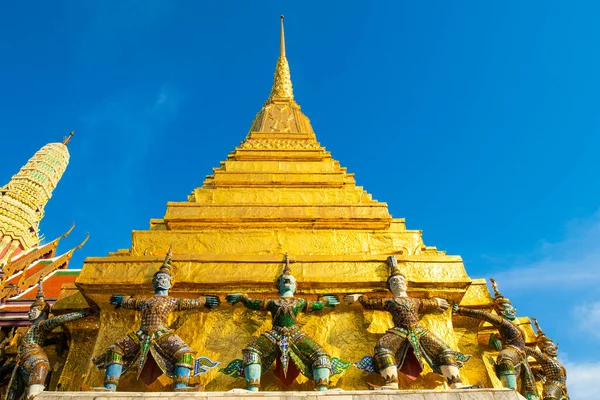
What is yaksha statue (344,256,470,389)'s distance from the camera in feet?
20.8

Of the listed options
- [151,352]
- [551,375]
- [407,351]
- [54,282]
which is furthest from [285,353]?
[54,282]

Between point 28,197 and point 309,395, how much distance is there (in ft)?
88.0

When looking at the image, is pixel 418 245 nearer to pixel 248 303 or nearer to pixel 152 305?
pixel 248 303

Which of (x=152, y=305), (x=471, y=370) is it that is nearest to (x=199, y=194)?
(x=152, y=305)

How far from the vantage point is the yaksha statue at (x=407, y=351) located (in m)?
6.35

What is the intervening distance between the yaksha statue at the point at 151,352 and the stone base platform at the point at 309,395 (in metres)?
0.59

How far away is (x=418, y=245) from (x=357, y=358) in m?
2.98

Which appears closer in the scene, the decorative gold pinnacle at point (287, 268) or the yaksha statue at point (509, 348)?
the yaksha statue at point (509, 348)

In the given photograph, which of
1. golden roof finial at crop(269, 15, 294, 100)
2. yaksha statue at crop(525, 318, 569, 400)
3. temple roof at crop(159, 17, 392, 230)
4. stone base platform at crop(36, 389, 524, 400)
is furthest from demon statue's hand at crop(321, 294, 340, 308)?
golden roof finial at crop(269, 15, 294, 100)

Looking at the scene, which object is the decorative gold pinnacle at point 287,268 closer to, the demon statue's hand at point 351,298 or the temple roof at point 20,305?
the demon statue's hand at point 351,298

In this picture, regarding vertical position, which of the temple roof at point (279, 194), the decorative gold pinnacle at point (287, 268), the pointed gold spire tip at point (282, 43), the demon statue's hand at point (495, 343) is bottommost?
the demon statue's hand at point (495, 343)

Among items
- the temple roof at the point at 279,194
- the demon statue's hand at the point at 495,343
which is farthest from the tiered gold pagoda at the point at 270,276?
the demon statue's hand at the point at 495,343

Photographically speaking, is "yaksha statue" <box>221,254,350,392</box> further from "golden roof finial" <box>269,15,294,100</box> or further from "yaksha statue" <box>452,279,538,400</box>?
"golden roof finial" <box>269,15,294,100</box>

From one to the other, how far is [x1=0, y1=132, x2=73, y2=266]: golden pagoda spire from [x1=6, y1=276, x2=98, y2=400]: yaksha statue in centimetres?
1696
